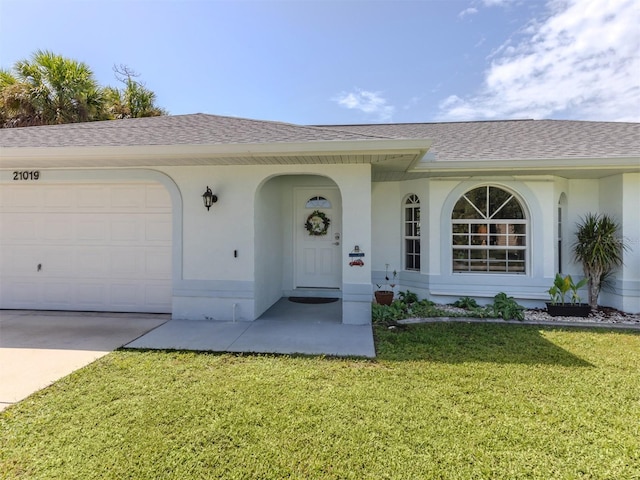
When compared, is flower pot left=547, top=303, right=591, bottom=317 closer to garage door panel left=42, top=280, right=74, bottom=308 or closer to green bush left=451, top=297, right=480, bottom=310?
green bush left=451, top=297, right=480, bottom=310

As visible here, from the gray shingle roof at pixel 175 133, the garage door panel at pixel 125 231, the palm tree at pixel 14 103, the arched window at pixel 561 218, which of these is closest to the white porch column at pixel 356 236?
the gray shingle roof at pixel 175 133

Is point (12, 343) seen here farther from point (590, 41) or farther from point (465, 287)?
point (590, 41)

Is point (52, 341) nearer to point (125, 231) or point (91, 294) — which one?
point (91, 294)

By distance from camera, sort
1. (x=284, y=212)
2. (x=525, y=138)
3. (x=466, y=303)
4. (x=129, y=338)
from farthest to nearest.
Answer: (x=284, y=212)
(x=525, y=138)
(x=466, y=303)
(x=129, y=338)

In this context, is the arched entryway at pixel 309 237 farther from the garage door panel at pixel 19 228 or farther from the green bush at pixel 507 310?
the garage door panel at pixel 19 228

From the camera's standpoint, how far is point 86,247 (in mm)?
6305

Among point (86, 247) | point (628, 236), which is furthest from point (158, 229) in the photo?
point (628, 236)

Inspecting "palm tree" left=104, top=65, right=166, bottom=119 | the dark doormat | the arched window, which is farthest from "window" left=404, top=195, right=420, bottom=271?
"palm tree" left=104, top=65, right=166, bottom=119

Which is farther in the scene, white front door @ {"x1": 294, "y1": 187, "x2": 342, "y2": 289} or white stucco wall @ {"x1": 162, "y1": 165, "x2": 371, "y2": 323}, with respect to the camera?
white front door @ {"x1": 294, "y1": 187, "x2": 342, "y2": 289}

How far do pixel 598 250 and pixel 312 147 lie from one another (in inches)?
240

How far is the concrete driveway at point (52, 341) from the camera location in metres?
3.52

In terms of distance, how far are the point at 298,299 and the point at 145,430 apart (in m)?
4.96

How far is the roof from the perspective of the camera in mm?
4988

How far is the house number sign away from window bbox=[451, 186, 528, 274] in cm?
858
